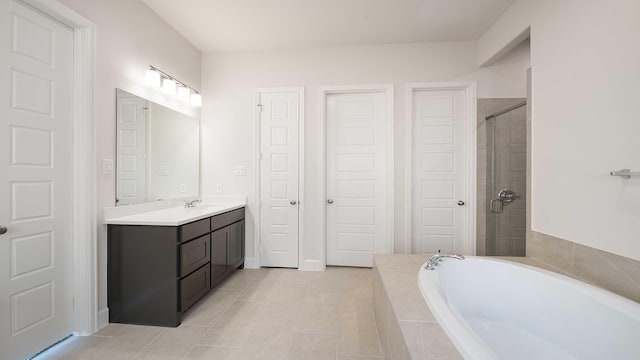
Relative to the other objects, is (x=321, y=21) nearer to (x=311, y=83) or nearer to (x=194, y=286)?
(x=311, y=83)

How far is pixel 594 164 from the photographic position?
147cm

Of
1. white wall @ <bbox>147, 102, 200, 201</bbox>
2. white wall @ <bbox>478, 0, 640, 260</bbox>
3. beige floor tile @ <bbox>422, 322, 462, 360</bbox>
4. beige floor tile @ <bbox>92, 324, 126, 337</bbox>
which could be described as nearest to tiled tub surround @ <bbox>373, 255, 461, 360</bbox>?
beige floor tile @ <bbox>422, 322, 462, 360</bbox>

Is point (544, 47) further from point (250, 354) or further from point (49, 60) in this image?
point (49, 60)

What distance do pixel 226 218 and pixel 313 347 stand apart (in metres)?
1.53

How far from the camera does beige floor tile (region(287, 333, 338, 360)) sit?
1.60 meters

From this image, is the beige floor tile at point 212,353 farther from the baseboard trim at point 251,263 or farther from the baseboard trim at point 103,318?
the baseboard trim at point 251,263

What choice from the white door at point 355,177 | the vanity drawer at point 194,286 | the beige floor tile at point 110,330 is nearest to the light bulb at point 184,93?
the white door at point 355,177

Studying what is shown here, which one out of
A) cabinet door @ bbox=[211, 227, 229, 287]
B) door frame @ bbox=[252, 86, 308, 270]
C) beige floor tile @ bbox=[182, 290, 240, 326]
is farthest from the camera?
door frame @ bbox=[252, 86, 308, 270]

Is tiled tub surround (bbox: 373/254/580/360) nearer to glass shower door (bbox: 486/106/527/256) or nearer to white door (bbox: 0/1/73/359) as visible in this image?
glass shower door (bbox: 486/106/527/256)

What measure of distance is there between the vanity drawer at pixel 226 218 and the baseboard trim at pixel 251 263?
1.75ft

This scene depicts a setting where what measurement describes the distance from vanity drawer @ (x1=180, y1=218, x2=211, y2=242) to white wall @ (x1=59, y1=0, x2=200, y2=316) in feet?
1.86

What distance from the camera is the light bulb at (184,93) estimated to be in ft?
8.94

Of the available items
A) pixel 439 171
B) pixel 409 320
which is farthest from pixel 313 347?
pixel 439 171

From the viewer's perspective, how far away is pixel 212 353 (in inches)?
64.1
